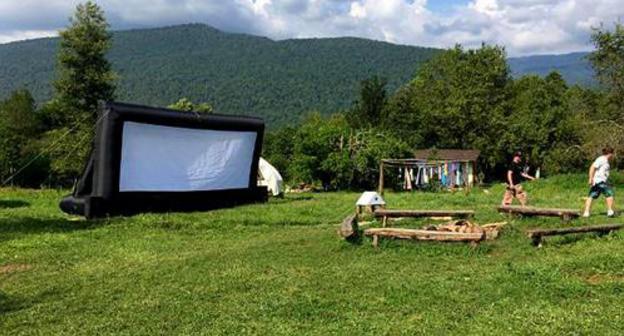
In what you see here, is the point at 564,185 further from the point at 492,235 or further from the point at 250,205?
the point at 492,235

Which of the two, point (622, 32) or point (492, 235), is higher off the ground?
point (622, 32)

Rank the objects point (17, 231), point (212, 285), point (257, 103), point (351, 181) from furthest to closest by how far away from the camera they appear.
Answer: point (257, 103) < point (351, 181) < point (17, 231) < point (212, 285)

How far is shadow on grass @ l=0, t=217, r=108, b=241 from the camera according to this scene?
53.6 ft

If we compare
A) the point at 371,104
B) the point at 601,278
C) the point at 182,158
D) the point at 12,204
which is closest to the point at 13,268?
the point at 601,278

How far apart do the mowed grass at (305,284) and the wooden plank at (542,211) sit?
0.59 feet

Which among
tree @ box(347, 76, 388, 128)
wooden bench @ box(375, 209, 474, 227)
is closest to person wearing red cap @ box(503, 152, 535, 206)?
wooden bench @ box(375, 209, 474, 227)

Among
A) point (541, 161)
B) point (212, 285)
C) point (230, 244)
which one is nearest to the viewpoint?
point (212, 285)

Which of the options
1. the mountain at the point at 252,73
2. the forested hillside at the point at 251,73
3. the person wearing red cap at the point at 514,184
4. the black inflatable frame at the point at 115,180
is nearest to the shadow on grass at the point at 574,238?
the person wearing red cap at the point at 514,184

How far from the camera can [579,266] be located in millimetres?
9812

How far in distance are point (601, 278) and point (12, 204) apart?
69.6ft

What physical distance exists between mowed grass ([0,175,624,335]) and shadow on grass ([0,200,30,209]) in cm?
834

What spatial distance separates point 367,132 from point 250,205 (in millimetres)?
18930

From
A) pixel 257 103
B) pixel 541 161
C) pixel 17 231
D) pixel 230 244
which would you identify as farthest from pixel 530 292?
pixel 257 103

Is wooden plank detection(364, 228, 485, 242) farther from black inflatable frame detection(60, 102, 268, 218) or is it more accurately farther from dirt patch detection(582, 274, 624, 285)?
black inflatable frame detection(60, 102, 268, 218)
